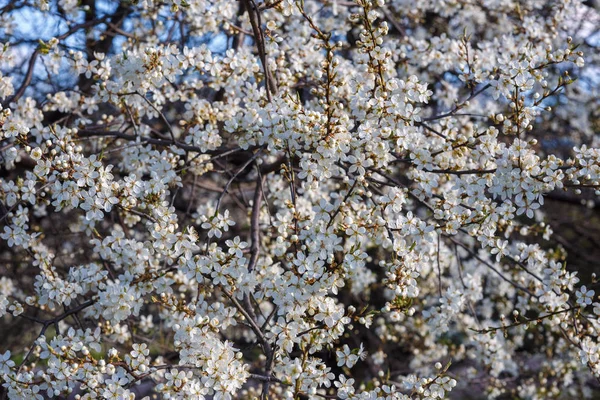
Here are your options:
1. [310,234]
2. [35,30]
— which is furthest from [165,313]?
[35,30]

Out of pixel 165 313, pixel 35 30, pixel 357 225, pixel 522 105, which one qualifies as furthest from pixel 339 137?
pixel 35 30

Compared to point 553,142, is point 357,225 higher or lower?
lower

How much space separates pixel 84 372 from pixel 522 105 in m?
2.04

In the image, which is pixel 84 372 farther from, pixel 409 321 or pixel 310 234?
pixel 409 321

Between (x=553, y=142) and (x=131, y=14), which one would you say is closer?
(x=131, y=14)

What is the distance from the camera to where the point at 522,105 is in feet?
8.31

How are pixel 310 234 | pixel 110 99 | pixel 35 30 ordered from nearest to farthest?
pixel 310 234
pixel 110 99
pixel 35 30

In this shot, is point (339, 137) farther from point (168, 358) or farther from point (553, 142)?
point (553, 142)

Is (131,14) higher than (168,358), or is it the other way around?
(131,14)

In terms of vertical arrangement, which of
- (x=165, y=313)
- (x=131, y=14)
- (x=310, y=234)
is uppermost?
(x=131, y=14)

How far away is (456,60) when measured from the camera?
150 inches

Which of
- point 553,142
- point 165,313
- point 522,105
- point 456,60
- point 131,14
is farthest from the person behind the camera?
point 553,142

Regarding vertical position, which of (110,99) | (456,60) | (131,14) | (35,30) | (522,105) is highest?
(35,30)

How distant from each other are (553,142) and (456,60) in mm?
3921
